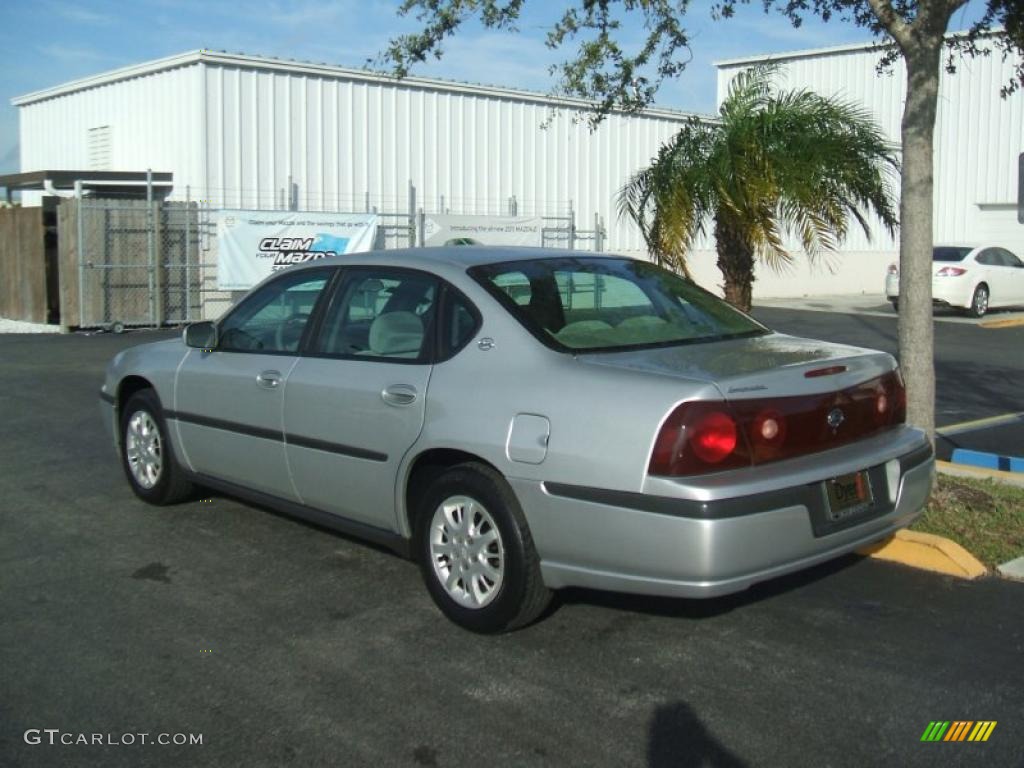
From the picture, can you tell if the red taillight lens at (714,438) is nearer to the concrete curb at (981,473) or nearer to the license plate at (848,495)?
the license plate at (848,495)

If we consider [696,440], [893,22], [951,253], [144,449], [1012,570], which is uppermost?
[893,22]

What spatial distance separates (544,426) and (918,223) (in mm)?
3235

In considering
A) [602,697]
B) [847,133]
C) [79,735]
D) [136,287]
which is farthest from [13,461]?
[136,287]

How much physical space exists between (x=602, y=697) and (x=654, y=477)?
2.72ft

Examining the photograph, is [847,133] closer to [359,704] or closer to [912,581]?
[912,581]

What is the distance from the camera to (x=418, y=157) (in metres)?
22.7

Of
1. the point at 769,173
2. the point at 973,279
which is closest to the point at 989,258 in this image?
the point at 973,279

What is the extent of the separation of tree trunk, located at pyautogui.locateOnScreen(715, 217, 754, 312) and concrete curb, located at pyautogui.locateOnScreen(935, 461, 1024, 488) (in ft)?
8.31

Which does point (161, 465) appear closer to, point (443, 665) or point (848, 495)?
point (443, 665)

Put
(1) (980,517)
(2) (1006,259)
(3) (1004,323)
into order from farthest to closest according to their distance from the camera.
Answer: (2) (1006,259) → (3) (1004,323) → (1) (980,517)

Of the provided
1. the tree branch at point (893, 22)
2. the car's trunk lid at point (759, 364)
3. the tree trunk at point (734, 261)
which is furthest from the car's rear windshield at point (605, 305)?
the tree trunk at point (734, 261)

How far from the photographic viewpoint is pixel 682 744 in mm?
3791

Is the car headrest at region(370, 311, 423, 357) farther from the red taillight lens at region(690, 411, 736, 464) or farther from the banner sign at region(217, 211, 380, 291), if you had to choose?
the banner sign at region(217, 211, 380, 291)

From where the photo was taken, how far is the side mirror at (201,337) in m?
6.30
